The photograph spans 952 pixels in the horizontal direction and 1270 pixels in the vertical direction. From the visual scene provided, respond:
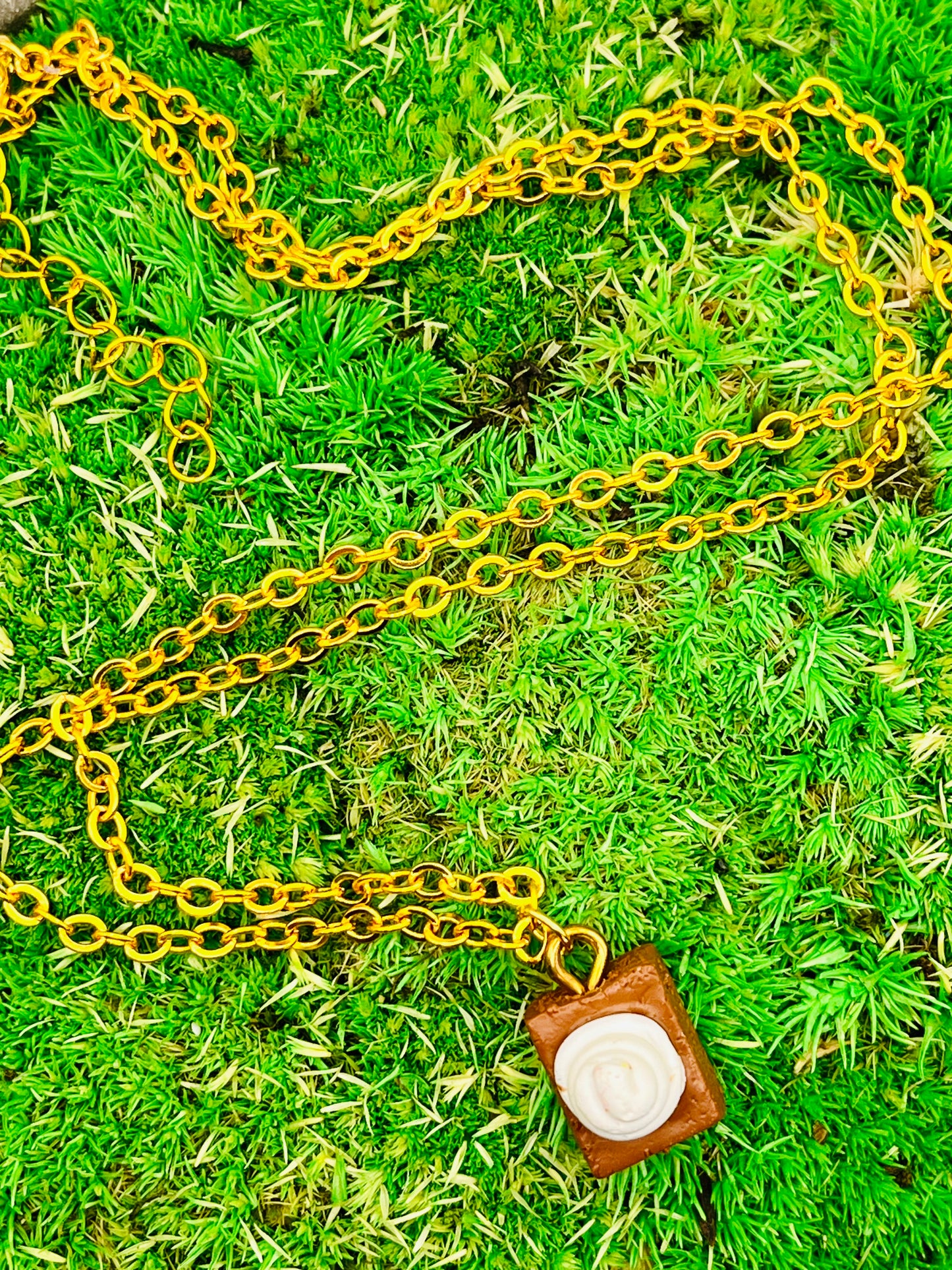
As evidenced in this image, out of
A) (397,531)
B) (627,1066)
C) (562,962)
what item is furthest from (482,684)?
(627,1066)

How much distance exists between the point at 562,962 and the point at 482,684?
2.00ft

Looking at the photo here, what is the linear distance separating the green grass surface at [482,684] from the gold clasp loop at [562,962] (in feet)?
0.28

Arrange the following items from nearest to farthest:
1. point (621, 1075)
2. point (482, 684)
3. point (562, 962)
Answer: point (621, 1075)
point (562, 962)
point (482, 684)

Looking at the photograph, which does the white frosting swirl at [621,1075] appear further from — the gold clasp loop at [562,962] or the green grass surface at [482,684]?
the green grass surface at [482,684]

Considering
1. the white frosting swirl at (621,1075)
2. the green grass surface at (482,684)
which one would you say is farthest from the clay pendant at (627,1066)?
the green grass surface at (482,684)

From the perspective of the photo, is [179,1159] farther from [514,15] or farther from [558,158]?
[514,15]

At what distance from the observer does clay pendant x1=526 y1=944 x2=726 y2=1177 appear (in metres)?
1.92

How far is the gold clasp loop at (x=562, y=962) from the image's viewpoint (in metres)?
2.03

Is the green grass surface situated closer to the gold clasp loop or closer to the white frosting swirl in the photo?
the gold clasp loop

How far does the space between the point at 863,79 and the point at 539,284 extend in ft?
2.74

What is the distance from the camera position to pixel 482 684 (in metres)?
2.22

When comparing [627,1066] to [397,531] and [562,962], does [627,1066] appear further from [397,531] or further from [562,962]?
[397,531]

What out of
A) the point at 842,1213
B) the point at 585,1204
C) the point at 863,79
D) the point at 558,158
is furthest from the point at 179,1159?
the point at 863,79

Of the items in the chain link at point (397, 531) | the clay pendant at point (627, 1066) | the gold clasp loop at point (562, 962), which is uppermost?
the chain link at point (397, 531)
